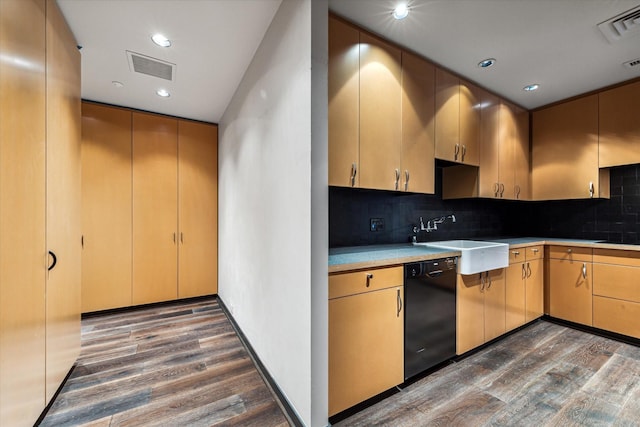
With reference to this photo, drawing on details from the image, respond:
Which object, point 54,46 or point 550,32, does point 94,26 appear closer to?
point 54,46

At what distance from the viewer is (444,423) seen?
5.05 ft

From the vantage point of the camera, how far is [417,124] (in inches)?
87.3

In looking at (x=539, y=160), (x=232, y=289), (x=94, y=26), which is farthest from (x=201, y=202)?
(x=539, y=160)

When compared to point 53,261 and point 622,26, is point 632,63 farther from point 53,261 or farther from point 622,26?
point 53,261

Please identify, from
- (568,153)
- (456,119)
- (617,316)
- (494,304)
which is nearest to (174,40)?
(456,119)

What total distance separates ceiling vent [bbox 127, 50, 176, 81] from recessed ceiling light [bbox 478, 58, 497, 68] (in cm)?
278

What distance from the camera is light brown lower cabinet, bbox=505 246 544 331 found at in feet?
8.68

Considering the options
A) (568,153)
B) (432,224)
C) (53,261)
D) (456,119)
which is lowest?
(53,261)

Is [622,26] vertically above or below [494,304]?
above

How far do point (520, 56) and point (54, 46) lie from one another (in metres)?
3.45

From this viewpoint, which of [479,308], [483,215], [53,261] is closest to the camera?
[53,261]

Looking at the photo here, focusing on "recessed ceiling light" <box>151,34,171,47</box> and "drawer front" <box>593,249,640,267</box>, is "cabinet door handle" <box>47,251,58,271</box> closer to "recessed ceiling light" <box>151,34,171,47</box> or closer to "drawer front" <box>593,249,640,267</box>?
"recessed ceiling light" <box>151,34,171,47</box>

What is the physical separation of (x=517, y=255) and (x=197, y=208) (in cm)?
402

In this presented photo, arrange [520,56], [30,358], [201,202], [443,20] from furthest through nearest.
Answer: [201,202], [520,56], [443,20], [30,358]
